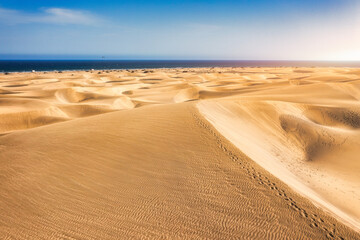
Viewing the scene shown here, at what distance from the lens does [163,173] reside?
18.1ft

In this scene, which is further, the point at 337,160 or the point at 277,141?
the point at 277,141

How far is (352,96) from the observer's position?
60.6 ft

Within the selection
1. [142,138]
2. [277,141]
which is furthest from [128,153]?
[277,141]

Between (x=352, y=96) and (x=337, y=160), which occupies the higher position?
(x=352, y=96)

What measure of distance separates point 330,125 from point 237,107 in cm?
547

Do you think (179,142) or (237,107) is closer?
(179,142)

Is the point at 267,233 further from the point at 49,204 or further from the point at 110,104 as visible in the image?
the point at 110,104

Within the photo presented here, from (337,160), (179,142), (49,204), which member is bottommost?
(337,160)

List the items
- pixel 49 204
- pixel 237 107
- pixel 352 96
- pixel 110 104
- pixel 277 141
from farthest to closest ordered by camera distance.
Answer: pixel 110 104, pixel 352 96, pixel 237 107, pixel 277 141, pixel 49 204

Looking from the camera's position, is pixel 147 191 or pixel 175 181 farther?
pixel 175 181

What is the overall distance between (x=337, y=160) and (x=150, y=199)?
25.9 feet

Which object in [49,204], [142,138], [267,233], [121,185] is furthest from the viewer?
[142,138]

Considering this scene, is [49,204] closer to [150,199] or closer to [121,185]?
[121,185]

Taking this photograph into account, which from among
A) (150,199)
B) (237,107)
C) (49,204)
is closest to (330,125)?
(237,107)
